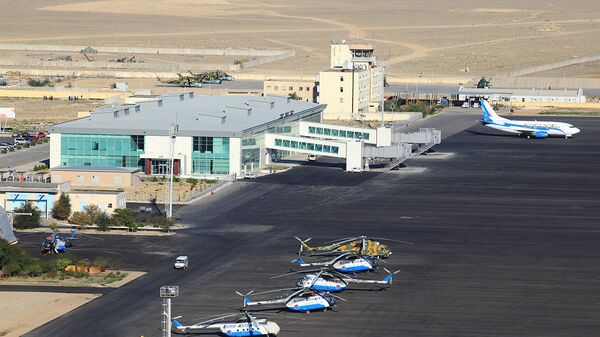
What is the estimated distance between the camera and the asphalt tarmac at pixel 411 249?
228 ft

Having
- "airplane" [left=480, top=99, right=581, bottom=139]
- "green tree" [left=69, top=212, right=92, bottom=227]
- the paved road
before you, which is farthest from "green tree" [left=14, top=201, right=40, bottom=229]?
"airplane" [left=480, top=99, right=581, bottom=139]

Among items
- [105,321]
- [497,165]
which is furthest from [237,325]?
[497,165]

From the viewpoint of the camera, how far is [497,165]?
444ft

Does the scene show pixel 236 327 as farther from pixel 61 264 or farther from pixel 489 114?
pixel 489 114

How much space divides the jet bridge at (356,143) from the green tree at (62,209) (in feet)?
112

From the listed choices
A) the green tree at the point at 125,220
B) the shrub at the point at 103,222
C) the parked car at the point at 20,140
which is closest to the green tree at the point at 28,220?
the shrub at the point at 103,222

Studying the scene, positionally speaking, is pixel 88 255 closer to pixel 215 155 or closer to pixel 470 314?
pixel 470 314

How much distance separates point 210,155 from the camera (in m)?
124

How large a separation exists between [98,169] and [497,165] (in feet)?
138

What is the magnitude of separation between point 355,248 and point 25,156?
57.7 m

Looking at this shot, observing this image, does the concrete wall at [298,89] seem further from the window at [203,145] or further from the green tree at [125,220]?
the green tree at [125,220]

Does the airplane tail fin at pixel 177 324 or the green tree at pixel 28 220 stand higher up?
the green tree at pixel 28 220

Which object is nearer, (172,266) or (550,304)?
(550,304)

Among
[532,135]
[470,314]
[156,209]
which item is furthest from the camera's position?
[532,135]
